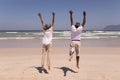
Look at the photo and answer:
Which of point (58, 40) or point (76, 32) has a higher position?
point (76, 32)

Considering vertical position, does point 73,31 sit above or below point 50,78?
above

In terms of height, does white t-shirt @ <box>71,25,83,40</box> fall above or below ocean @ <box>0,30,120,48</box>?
above

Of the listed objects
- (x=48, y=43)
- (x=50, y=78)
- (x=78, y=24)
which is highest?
(x=78, y=24)

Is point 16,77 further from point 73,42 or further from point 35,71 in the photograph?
point 73,42

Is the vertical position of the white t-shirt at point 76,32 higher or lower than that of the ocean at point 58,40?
higher

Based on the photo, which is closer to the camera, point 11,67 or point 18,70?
point 18,70

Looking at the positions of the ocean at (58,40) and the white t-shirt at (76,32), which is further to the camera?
the ocean at (58,40)

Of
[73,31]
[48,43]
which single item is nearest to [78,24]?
[73,31]

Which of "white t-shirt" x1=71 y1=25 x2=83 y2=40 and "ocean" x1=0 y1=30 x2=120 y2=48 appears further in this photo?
"ocean" x1=0 y1=30 x2=120 y2=48

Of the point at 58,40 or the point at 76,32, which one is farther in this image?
the point at 58,40

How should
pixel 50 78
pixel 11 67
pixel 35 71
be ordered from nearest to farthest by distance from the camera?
pixel 50 78 < pixel 35 71 < pixel 11 67

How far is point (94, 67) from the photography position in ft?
30.3

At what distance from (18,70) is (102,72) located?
10.0 feet

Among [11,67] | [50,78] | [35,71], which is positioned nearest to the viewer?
[50,78]
